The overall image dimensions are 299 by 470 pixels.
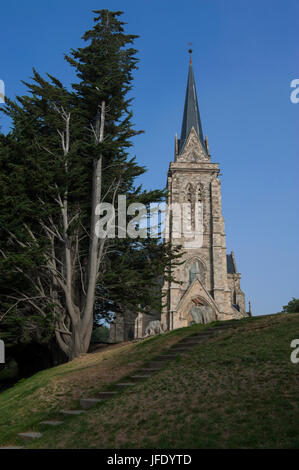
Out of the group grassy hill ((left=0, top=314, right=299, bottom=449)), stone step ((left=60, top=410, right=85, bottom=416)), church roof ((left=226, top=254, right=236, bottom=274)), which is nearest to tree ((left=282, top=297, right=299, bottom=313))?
church roof ((left=226, top=254, right=236, bottom=274))

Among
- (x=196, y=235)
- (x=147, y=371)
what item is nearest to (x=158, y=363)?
(x=147, y=371)

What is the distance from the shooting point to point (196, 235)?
38.7 meters

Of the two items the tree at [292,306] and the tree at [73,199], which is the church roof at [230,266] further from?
the tree at [73,199]

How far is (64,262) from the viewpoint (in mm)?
16859

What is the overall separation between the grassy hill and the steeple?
121 ft

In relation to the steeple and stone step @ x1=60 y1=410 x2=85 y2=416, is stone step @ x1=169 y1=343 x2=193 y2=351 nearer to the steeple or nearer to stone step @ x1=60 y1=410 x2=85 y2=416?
stone step @ x1=60 y1=410 x2=85 y2=416

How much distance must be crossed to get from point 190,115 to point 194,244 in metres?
17.7

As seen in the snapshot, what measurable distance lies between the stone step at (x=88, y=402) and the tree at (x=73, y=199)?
6451mm

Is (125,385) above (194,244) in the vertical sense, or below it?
below

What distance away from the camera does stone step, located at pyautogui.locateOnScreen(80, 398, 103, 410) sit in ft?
26.6

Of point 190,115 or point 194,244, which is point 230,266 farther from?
point 190,115

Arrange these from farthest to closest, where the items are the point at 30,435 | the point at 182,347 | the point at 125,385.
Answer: the point at 182,347, the point at 125,385, the point at 30,435

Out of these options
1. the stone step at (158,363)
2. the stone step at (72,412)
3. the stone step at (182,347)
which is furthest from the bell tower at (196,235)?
the stone step at (72,412)

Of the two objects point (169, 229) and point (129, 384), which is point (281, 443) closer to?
point (129, 384)
